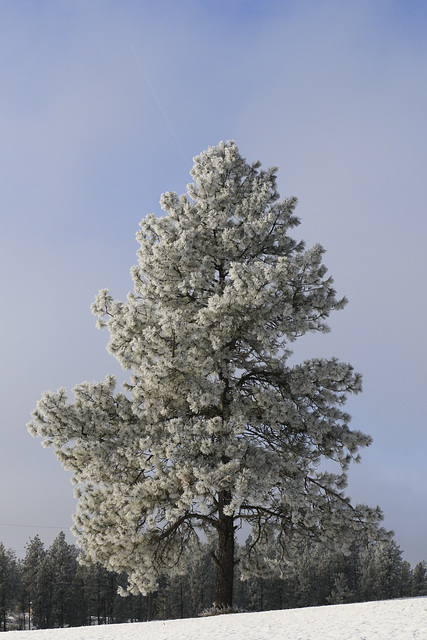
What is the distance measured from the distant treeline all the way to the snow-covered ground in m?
48.5

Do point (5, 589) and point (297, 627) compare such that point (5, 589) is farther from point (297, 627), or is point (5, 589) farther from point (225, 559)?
point (297, 627)

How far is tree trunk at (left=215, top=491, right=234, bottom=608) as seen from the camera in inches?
594

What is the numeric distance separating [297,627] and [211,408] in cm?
721

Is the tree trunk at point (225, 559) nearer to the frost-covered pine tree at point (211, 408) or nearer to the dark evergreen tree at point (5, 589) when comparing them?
the frost-covered pine tree at point (211, 408)

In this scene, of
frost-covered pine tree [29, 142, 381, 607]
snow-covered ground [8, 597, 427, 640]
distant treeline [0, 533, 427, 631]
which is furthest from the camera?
distant treeline [0, 533, 427, 631]

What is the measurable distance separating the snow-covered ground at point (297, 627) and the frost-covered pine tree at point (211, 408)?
292cm

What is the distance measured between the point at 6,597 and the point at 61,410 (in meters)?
54.9

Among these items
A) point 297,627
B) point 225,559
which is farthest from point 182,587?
point 297,627

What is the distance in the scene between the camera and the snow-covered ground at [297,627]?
827 cm

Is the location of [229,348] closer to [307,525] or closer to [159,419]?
[159,419]

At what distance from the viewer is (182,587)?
64.1 metres

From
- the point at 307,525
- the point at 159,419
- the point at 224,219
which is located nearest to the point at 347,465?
the point at 307,525

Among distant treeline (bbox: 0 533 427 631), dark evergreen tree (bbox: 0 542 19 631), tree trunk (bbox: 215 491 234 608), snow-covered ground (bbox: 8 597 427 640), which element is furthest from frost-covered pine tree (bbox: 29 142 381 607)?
dark evergreen tree (bbox: 0 542 19 631)

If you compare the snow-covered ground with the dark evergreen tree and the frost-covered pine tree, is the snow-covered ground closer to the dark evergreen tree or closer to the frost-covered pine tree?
the frost-covered pine tree
